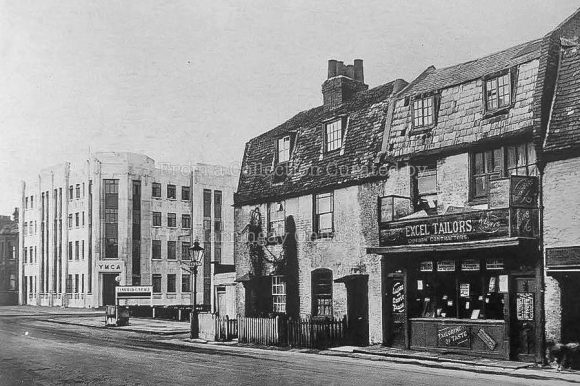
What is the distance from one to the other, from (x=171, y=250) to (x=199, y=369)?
49.1 metres

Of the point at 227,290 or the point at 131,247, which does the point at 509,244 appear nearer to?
the point at 227,290

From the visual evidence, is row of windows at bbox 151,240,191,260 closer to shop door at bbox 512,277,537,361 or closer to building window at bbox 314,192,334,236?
building window at bbox 314,192,334,236

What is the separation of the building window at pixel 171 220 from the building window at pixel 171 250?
160 centimetres

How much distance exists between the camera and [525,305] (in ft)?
54.2

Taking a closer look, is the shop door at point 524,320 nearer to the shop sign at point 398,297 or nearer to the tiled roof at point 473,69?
the shop sign at point 398,297

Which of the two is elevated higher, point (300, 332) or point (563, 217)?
point (563, 217)

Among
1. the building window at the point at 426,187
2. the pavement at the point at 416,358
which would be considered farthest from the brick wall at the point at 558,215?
the building window at the point at 426,187

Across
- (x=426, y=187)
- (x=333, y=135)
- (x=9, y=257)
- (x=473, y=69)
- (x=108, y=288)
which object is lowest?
(x=108, y=288)

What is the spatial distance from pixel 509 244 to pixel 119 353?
11.2 m

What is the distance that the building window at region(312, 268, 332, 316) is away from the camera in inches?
894

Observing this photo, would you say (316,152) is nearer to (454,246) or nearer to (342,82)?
(342,82)

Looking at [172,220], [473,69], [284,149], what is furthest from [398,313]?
[172,220]

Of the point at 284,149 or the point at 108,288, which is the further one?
the point at 108,288

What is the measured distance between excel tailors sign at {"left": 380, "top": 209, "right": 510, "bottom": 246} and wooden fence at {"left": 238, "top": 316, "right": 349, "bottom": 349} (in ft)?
10.6
